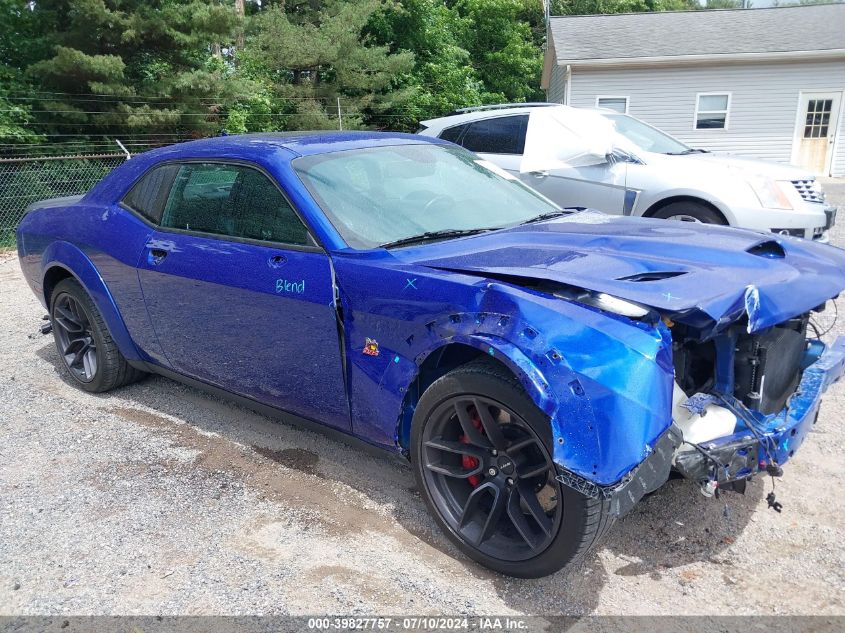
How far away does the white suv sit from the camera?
623 cm

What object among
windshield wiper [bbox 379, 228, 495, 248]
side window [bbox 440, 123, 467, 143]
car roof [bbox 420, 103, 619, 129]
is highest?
car roof [bbox 420, 103, 619, 129]

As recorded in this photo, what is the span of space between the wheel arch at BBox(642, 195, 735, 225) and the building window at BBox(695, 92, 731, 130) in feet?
47.6

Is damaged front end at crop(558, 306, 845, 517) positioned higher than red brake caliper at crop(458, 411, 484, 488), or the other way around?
damaged front end at crop(558, 306, 845, 517)

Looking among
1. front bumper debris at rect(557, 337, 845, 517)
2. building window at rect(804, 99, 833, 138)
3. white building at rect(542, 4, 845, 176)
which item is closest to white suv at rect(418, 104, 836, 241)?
front bumper debris at rect(557, 337, 845, 517)

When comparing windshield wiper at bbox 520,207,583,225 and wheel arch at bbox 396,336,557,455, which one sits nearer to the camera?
wheel arch at bbox 396,336,557,455

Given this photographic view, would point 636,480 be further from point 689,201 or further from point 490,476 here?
point 689,201

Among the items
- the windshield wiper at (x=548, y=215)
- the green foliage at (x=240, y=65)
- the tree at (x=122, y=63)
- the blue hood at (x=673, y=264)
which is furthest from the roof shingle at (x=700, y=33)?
the blue hood at (x=673, y=264)

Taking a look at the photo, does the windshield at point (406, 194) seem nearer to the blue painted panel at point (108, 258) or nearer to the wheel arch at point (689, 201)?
the blue painted panel at point (108, 258)

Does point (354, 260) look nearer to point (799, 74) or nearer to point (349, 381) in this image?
point (349, 381)

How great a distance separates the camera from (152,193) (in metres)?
3.99

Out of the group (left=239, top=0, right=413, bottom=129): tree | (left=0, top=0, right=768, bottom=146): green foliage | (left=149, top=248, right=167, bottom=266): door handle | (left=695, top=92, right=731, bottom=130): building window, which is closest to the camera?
(left=149, top=248, right=167, bottom=266): door handle

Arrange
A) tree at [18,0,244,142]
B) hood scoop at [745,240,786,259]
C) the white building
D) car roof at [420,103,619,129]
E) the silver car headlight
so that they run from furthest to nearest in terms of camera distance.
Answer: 1. the white building
2. tree at [18,0,244,142]
3. car roof at [420,103,619,129]
4. the silver car headlight
5. hood scoop at [745,240,786,259]

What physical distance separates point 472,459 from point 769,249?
1.64 metres

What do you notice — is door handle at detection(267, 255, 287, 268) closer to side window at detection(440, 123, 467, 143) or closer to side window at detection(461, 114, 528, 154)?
side window at detection(461, 114, 528, 154)
